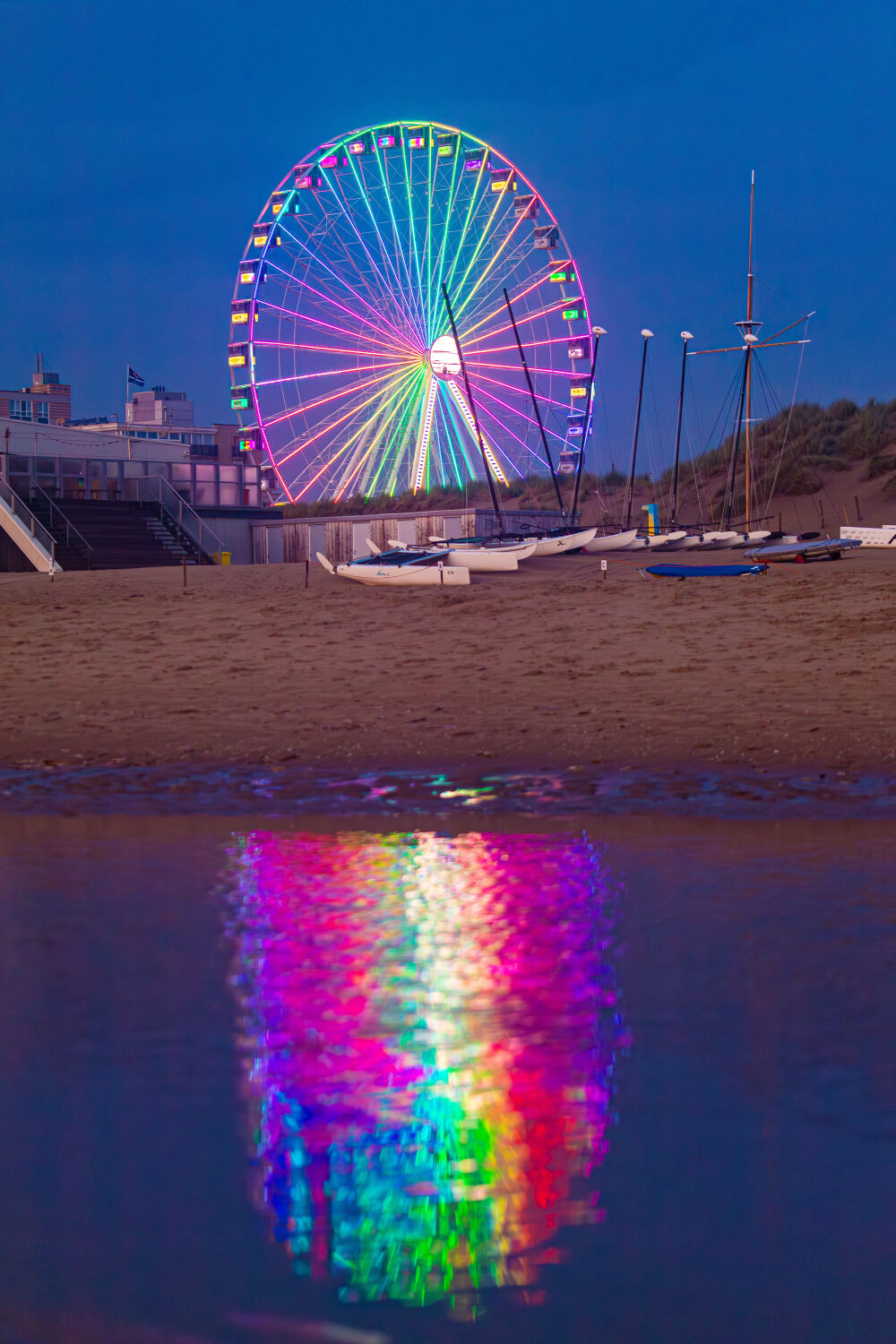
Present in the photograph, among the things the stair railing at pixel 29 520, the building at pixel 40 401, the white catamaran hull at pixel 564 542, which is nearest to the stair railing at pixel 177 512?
the stair railing at pixel 29 520

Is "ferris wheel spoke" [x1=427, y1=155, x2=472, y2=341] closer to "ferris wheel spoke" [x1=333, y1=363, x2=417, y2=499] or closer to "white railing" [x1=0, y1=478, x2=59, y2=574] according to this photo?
"ferris wheel spoke" [x1=333, y1=363, x2=417, y2=499]

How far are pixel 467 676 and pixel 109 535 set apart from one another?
77.3 feet

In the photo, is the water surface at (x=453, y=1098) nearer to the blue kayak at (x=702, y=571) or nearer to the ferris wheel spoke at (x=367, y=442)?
the blue kayak at (x=702, y=571)

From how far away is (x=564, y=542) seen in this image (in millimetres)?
31016

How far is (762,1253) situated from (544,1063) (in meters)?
1.40

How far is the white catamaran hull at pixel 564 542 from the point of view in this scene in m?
30.5

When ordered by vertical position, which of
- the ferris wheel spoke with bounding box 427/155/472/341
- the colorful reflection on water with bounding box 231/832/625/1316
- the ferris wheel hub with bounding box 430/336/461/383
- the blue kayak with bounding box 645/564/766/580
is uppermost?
the ferris wheel spoke with bounding box 427/155/472/341

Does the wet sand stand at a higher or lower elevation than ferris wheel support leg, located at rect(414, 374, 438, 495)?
lower

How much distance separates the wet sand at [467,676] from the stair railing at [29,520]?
Result: 10.5 meters

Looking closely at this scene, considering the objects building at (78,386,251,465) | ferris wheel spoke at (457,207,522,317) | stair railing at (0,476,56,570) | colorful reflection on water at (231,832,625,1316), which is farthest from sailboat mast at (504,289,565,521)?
building at (78,386,251,465)

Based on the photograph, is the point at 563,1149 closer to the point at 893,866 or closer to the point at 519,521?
the point at 893,866

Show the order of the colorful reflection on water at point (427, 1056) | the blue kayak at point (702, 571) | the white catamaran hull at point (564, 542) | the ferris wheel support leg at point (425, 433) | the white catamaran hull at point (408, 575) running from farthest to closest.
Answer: the ferris wheel support leg at point (425, 433), the white catamaran hull at point (564, 542), the white catamaran hull at point (408, 575), the blue kayak at point (702, 571), the colorful reflection on water at point (427, 1056)

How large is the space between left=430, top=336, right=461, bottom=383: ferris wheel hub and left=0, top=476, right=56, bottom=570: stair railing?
10393 mm

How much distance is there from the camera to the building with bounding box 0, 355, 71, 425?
9256cm
